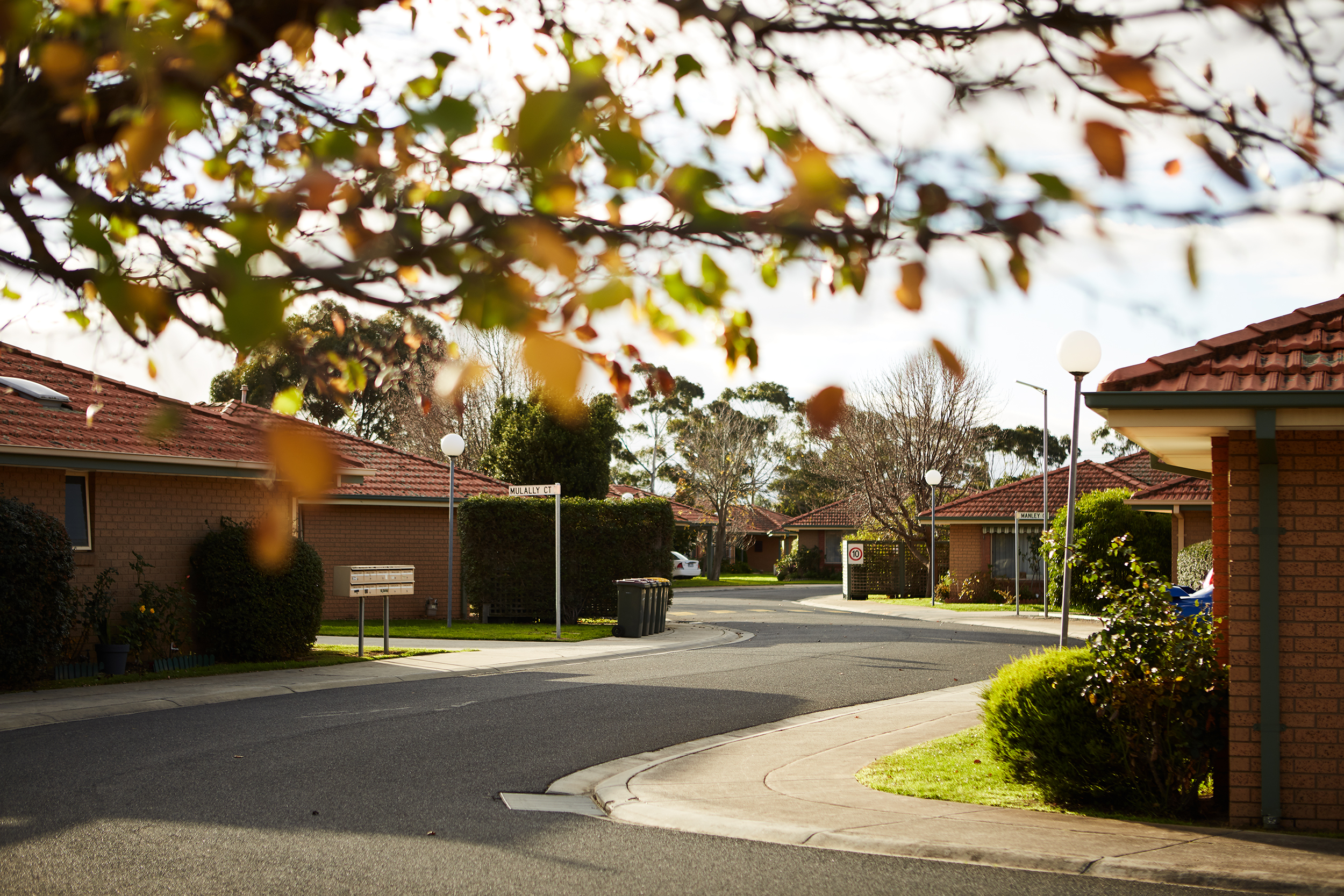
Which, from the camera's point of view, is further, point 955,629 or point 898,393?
point 898,393

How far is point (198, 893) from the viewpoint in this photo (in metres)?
5.68

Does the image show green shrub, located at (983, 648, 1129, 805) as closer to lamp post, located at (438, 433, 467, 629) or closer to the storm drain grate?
the storm drain grate

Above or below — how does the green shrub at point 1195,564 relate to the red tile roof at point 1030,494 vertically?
below

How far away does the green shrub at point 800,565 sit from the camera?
5872 cm

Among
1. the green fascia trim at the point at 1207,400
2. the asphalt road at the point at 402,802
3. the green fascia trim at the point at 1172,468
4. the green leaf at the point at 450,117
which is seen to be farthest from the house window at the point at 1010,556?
the green leaf at the point at 450,117

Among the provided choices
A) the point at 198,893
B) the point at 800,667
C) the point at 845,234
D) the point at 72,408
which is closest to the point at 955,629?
the point at 800,667

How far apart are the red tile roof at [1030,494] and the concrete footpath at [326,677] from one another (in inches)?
676

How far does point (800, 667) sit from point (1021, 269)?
14.2m

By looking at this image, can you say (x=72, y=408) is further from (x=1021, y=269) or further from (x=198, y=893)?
(x=1021, y=269)

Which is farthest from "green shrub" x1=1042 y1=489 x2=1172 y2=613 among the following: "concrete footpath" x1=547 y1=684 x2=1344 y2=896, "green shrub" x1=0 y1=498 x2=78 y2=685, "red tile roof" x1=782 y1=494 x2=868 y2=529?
"red tile roof" x1=782 y1=494 x2=868 y2=529

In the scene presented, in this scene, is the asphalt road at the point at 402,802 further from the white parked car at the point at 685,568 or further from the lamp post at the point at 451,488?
the white parked car at the point at 685,568

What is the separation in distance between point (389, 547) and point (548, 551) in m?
3.80

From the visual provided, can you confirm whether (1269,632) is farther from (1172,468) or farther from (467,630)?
(467,630)

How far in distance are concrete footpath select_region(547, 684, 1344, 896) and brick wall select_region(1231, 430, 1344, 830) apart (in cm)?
44
